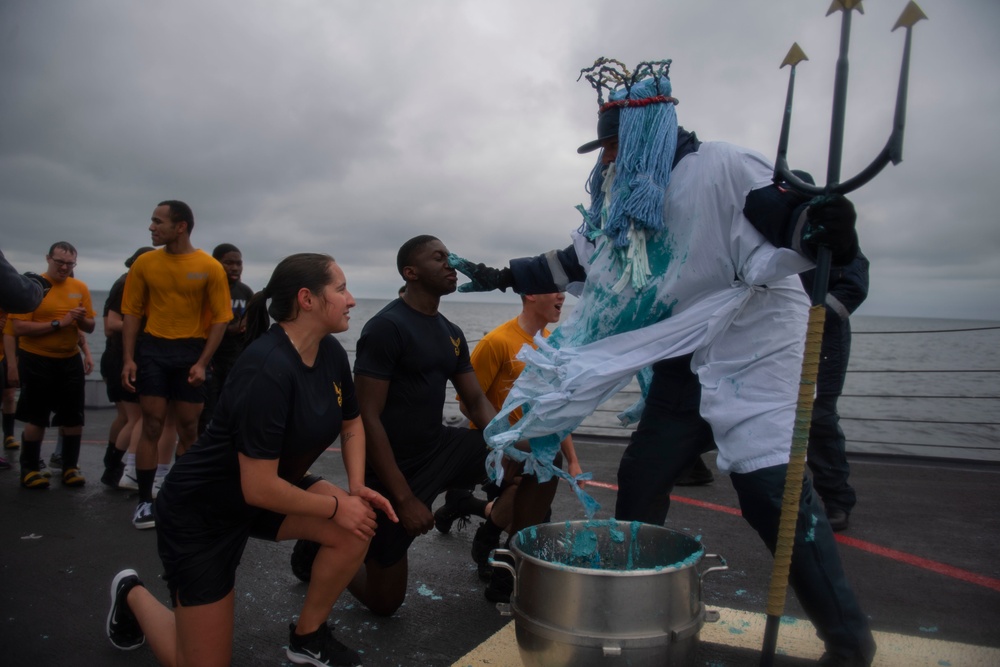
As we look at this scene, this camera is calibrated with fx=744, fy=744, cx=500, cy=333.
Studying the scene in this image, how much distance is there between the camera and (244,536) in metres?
2.64

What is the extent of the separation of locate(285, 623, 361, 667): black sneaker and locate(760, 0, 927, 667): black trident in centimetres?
146

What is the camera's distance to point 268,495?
7.91ft

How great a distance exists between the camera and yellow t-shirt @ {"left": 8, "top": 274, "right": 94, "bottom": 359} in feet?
18.0

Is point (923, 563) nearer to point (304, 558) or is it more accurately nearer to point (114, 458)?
point (304, 558)

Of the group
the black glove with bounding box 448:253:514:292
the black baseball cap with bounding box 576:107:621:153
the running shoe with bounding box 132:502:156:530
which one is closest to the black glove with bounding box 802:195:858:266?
the black baseball cap with bounding box 576:107:621:153

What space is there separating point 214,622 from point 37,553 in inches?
87.0

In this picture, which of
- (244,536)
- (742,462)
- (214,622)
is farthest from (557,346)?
(214,622)

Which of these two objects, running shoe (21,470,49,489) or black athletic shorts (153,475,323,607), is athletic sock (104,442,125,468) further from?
black athletic shorts (153,475,323,607)

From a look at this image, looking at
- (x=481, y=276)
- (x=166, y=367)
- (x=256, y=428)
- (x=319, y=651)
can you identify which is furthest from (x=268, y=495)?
(x=166, y=367)

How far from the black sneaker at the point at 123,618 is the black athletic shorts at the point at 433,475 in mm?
907

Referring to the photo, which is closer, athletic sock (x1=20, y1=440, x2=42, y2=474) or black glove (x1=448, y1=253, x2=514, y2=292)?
black glove (x1=448, y1=253, x2=514, y2=292)

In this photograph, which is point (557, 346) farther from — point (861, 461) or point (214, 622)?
point (861, 461)

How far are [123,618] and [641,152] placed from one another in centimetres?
260

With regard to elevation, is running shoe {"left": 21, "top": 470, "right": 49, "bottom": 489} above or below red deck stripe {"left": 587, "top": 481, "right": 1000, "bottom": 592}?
below
